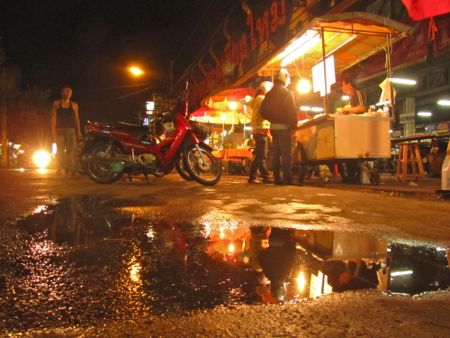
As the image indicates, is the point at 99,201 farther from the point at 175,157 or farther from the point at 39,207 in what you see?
the point at 175,157

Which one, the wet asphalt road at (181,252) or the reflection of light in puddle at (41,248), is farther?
the reflection of light in puddle at (41,248)

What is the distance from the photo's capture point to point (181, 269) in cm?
217

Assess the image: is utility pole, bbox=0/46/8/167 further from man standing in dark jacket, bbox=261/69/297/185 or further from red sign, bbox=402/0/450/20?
red sign, bbox=402/0/450/20

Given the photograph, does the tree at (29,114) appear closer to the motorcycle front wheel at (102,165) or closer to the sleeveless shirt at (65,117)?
the sleeveless shirt at (65,117)

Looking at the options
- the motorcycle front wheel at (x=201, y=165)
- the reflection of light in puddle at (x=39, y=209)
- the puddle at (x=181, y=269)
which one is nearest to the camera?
the puddle at (x=181, y=269)

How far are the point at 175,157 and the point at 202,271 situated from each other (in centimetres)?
585

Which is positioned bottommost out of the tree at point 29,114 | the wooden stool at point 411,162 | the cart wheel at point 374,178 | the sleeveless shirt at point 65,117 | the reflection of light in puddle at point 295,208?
the reflection of light in puddle at point 295,208

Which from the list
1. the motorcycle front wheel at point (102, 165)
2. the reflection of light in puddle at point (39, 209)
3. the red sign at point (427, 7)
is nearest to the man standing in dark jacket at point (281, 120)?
the red sign at point (427, 7)

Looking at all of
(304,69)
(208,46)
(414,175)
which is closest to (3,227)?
(414,175)

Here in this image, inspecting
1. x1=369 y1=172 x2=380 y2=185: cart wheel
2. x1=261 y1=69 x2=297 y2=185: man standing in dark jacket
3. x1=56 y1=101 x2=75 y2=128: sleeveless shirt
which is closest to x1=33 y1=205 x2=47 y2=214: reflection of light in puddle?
x1=261 y1=69 x2=297 y2=185: man standing in dark jacket

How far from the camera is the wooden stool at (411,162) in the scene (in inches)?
370

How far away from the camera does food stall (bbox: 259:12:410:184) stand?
26.3 feet

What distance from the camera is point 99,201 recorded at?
496 centimetres

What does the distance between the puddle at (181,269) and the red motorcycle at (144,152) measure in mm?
4358
